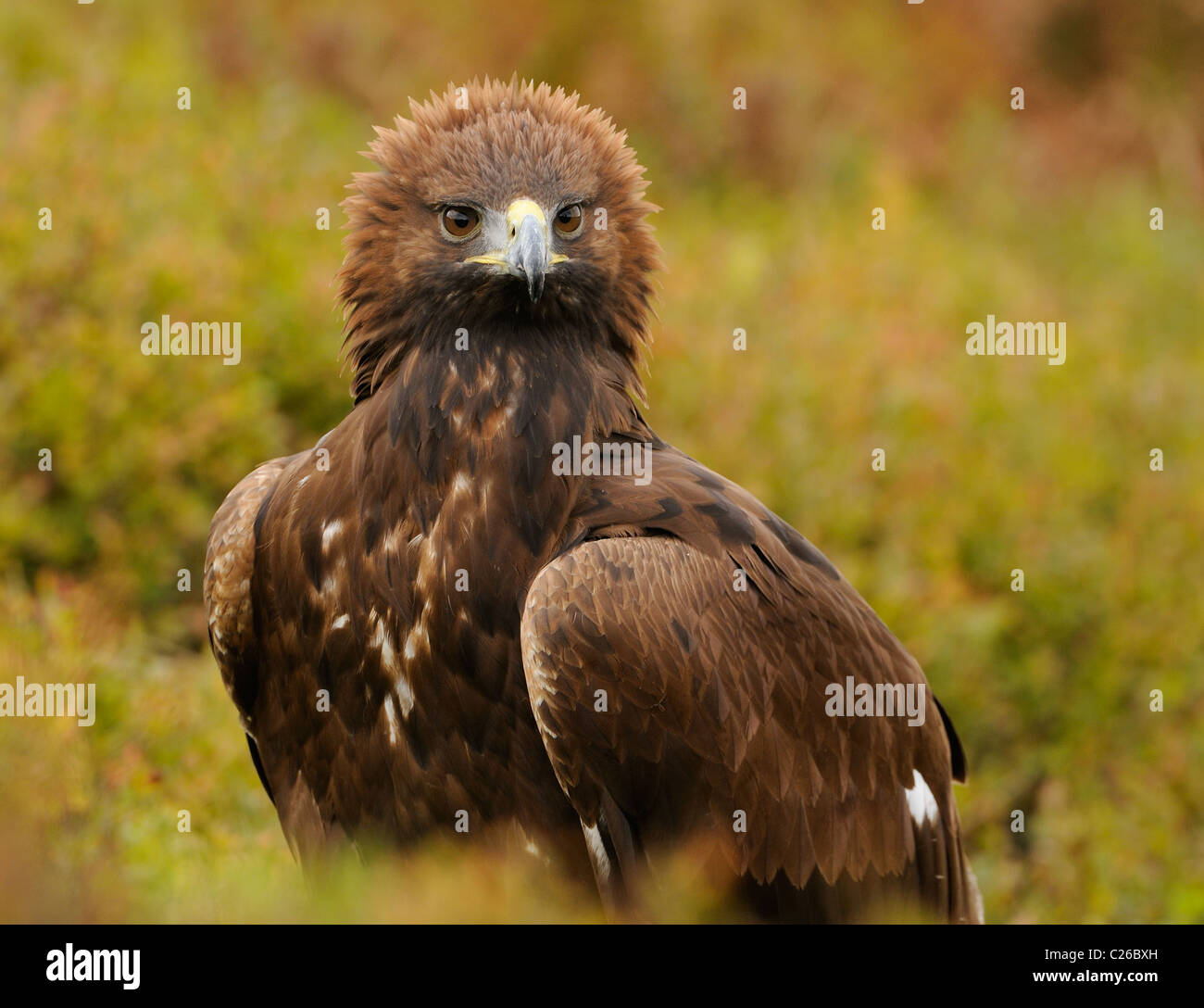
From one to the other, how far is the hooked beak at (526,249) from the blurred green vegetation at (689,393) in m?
1.66

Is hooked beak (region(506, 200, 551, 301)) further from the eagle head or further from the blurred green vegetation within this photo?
the blurred green vegetation

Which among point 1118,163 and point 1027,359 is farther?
point 1118,163

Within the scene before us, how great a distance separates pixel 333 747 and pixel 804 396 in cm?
671

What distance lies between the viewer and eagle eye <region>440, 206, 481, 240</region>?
461cm

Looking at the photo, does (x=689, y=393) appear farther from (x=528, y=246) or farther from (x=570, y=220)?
(x=528, y=246)

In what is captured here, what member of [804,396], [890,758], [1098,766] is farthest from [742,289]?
[890,758]

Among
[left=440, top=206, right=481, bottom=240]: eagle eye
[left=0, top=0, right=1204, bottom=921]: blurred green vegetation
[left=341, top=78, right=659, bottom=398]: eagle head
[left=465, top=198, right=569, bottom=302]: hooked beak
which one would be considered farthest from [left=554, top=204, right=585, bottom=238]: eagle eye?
[left=0, top=0, right=1204, bottom=921]: blurred green vegetation

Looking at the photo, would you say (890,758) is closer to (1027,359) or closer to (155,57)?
(1027,359)

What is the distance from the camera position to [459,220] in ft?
15.2

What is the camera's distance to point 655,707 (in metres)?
4.28

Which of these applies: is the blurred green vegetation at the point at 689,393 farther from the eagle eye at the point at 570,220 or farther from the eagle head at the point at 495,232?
→ the eagle eye at the point at 570,220

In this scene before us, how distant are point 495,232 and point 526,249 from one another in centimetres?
20

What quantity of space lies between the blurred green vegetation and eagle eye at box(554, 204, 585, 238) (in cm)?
192

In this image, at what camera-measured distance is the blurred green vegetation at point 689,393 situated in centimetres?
615
